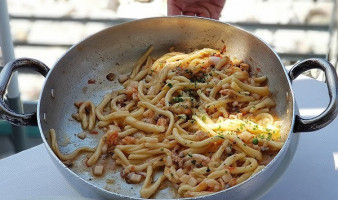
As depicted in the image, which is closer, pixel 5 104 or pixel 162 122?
pixel 5 104

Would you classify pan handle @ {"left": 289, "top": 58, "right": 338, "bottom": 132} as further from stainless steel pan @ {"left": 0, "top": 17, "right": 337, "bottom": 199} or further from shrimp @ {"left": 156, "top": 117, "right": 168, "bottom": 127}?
shrimp @ {"left": 156, "top": 117, "right": 168, "bottom": 127}

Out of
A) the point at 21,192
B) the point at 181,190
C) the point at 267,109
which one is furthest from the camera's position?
the point at 267,109

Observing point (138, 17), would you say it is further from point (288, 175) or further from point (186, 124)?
point (288, 175)

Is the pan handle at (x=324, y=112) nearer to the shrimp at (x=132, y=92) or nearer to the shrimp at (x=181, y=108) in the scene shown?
the shrimp at (x=181, y=108)

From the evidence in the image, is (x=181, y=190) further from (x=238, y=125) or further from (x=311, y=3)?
(x=311, y=3)

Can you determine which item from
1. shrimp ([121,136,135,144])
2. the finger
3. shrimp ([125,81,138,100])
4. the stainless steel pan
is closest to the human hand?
the finger

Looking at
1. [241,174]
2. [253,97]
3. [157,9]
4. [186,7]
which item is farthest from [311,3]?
[241,174]

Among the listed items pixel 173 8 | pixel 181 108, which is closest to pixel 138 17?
pixel 173 8
